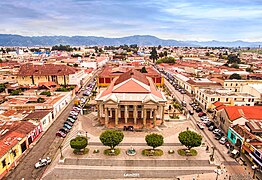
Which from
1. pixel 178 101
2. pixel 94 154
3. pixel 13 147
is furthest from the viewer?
pixel 178 101

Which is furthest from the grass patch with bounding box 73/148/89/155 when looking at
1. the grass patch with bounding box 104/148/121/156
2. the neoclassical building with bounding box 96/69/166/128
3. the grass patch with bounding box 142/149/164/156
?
the grass patch with bounding box 142/149/164/156

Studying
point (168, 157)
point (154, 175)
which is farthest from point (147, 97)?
point (154, 175)

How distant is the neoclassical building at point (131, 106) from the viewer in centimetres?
5347

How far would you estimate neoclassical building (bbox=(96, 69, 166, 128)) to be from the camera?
53.5 metres

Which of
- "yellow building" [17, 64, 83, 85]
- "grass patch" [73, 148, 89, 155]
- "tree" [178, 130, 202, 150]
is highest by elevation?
"yellow building" [17, 64, 83, 85]

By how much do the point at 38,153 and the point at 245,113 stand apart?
51254 mm

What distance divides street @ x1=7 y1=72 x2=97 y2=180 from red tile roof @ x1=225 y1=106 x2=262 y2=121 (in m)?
43.0

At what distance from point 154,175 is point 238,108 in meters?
31.4

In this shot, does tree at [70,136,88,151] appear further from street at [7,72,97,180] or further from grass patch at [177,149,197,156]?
grass patch at [177,149,197,156]

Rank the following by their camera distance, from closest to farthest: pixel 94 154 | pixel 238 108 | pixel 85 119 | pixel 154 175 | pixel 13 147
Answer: pixel 154 175
pixel 13 147
pixel 94 154
pixel 238 108
pixel 85 119

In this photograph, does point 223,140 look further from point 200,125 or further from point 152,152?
point 152,152

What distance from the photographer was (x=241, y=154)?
142 feet

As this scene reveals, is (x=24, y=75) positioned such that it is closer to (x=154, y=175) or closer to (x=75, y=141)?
(x=75, y=141)

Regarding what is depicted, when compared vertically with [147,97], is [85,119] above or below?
below
